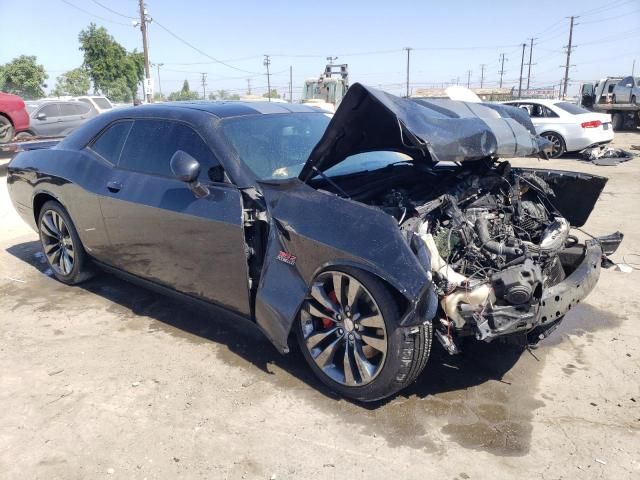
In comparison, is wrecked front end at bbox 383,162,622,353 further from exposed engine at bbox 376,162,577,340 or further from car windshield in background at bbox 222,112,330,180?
car windshield in background at bbox 222,112,330,180

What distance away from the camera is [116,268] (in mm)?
4457

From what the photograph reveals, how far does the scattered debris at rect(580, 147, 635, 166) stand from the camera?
44.0 ft

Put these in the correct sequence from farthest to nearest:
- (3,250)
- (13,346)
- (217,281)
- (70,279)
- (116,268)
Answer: (3,250), (70,279), (116,268), (13,346), (217,281)

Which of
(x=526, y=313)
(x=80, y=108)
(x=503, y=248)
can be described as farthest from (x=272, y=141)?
(x=80, y=108)

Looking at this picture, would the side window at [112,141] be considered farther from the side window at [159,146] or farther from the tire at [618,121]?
the tire at [618,121]

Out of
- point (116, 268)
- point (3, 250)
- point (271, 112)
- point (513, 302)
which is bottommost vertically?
point (3, 250)

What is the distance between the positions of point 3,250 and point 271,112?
4260 mm

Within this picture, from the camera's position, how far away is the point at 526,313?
2818 mm

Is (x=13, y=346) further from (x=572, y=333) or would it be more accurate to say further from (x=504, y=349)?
(x=572, y=333)

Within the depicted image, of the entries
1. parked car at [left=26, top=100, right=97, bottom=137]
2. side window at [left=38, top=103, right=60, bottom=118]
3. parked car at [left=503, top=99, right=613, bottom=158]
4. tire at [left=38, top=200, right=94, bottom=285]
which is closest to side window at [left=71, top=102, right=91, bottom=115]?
parked car at [left=26, top=100, right=97, bottom=137]

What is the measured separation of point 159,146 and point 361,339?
→ 209 cm

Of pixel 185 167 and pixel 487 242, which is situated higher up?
pixel 185 167

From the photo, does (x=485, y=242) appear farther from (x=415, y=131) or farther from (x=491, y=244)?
(x=415, y=131)

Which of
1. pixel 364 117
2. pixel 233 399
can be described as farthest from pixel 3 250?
pixel 364 117
